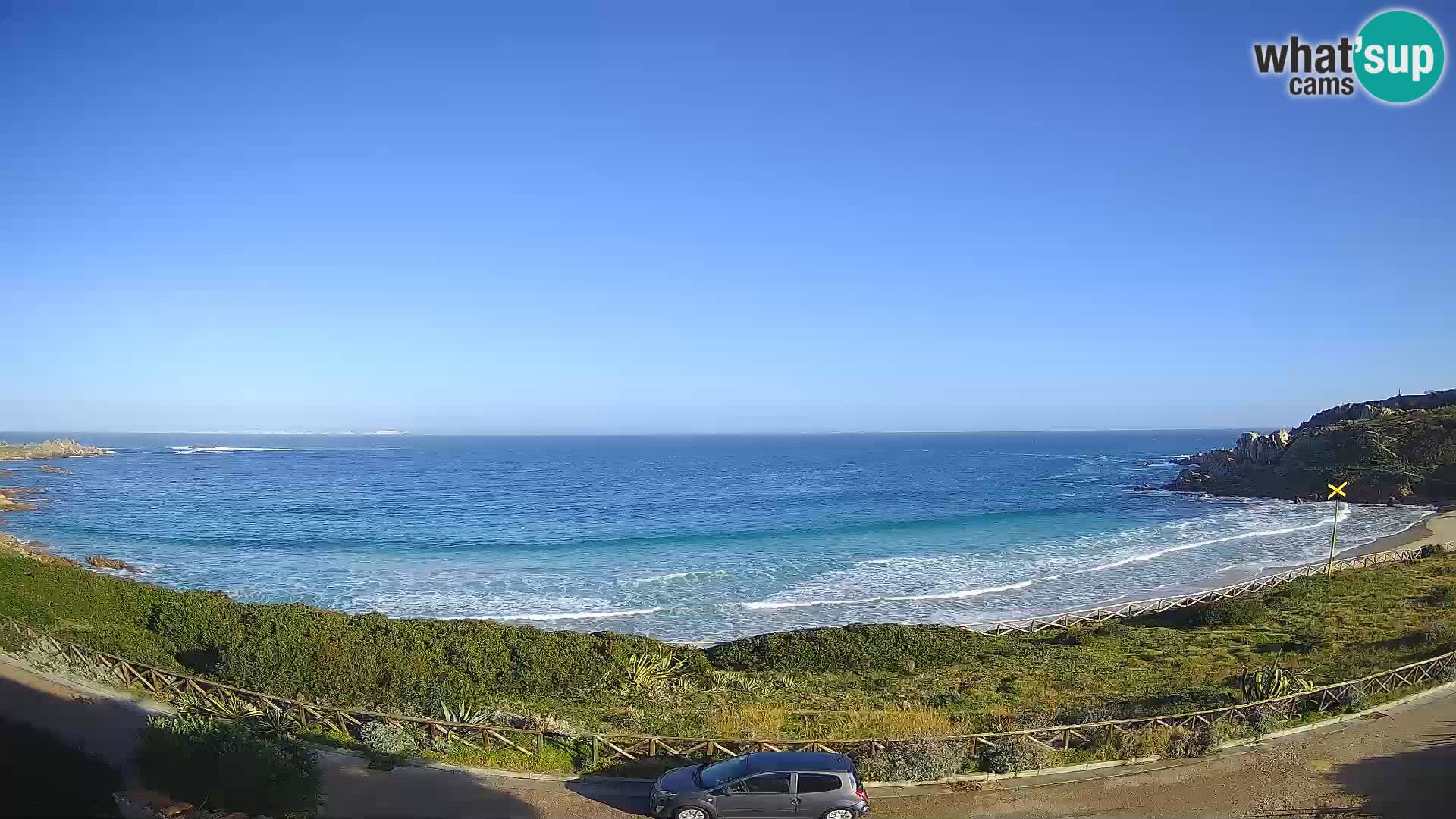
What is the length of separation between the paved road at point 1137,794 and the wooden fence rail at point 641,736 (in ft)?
3.63

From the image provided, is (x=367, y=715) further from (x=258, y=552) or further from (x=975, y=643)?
(x=258, y=552)

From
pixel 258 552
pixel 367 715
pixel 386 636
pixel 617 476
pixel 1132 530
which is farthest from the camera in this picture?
pixel 617 476

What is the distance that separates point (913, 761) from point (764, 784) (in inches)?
136

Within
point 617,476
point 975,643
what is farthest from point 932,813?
point 617,476

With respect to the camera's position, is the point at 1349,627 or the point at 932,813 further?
the point at 1349,627

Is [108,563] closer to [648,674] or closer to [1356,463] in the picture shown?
[648,674]

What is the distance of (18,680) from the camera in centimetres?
1816

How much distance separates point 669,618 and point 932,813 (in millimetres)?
22344

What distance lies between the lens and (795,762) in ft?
43.1

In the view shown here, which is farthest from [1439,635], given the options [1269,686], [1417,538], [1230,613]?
[1417,538]

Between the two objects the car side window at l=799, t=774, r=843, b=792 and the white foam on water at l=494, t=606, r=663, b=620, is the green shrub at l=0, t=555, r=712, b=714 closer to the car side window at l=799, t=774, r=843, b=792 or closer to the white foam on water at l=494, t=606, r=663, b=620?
the white foam on water at l=494, t=606, r=663, b=620

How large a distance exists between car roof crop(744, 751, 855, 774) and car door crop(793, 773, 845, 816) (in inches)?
5.3

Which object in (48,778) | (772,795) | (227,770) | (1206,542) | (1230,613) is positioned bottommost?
(1206,542)

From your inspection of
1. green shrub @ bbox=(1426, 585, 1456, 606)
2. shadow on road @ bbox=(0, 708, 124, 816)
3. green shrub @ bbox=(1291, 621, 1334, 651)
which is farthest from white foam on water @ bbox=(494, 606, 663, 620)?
green shrub @ bbox=(1426, 585, 1456, 606)
